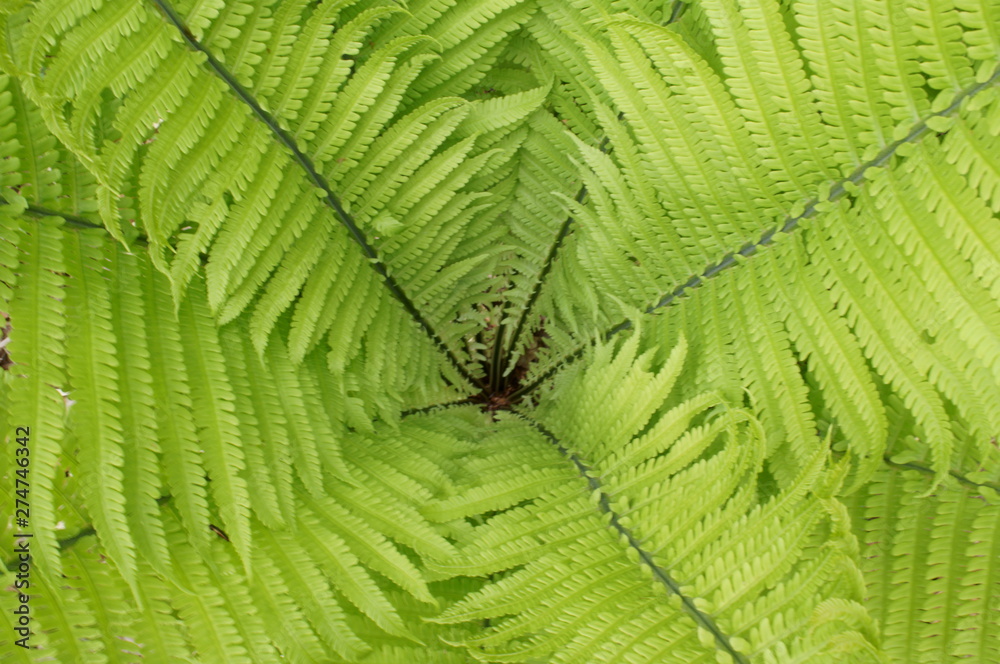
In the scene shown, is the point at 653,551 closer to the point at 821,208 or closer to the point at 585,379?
the point at 585,379

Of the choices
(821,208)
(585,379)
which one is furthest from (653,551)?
(821,208)

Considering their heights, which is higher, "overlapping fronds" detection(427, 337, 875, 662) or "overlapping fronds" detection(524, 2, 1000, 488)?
"overlapping fronds" detection(524, 2, 1000, 488)

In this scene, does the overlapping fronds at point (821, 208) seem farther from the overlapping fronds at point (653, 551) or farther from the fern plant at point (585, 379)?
the overlapping fronds at point (653, 551)

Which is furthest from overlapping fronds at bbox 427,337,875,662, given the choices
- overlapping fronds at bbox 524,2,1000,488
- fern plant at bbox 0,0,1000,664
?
overlapping fronds at bbox 524,2,1000,488

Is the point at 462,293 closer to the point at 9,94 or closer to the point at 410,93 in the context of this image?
the point at 410,93

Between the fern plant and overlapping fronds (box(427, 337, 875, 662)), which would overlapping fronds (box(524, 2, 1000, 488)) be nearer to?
the fern plant

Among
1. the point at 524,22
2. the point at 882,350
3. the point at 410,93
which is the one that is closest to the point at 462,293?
the point at 410,93

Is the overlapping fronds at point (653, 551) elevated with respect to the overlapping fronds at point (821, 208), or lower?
lower

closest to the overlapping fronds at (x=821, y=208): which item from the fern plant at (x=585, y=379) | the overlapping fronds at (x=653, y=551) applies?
the fern plant at (x=585, y=379)
